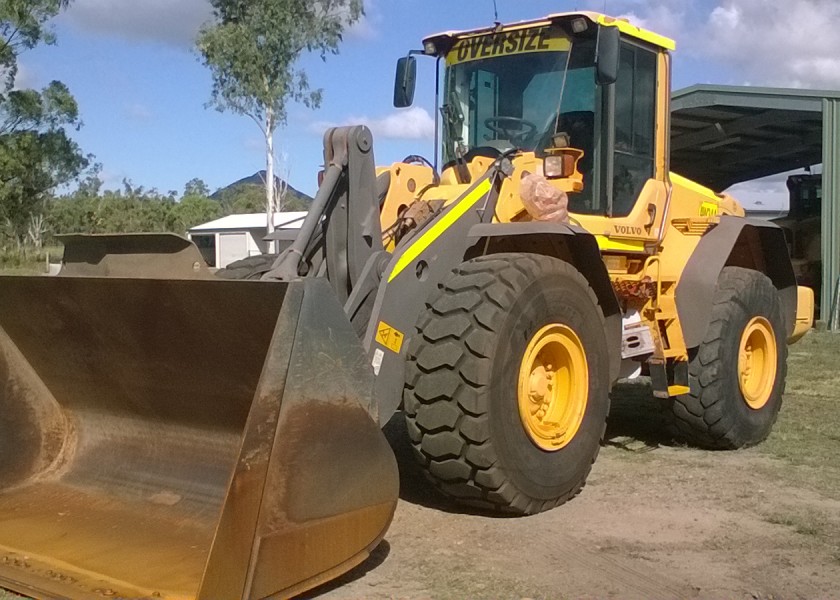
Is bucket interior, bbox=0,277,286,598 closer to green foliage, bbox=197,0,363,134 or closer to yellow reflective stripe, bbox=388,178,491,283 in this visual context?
yellow reflective stripe, bbox=388,178,491,283

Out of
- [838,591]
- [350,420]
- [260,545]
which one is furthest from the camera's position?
[838,591]

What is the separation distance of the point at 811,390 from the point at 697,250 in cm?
389

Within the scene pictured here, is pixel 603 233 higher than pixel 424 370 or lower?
higher

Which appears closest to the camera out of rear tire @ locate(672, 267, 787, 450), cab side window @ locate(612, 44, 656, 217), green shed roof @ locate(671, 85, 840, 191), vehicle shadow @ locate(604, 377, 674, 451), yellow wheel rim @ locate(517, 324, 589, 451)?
yellow wheel rim @ locate(517, 324, 589, 451)

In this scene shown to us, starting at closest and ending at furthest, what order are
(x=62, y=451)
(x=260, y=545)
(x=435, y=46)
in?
(x=260, y=545)
(x=62, y=451)
(x=435, y=46)

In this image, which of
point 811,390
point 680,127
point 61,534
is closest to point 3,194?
point 680,127

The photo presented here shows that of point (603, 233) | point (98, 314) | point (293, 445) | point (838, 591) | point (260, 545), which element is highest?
point (603, 233)

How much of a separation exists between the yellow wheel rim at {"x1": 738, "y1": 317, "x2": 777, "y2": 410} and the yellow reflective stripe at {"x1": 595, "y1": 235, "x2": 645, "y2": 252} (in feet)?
4.42

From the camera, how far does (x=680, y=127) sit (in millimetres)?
17172

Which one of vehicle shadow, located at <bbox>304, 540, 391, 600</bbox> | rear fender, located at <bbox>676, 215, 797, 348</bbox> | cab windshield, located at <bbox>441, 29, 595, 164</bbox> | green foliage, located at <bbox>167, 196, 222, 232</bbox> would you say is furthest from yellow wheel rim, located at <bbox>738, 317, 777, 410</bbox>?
green foliage, located at <bbox>167, 196, 222, 232</bbox>

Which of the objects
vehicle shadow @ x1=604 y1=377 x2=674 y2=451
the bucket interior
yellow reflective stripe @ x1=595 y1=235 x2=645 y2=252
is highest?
yellow reflective stripe @ x1=595 y1=235 x2=645 y2=252

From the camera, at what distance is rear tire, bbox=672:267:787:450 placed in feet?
22.0

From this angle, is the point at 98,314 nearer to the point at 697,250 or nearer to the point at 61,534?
the point at 61,534

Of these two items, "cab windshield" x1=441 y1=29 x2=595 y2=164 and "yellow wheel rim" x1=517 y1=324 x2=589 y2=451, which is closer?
"yellow wheel rim" x1=517 y1=324 x2=589 y2=451
